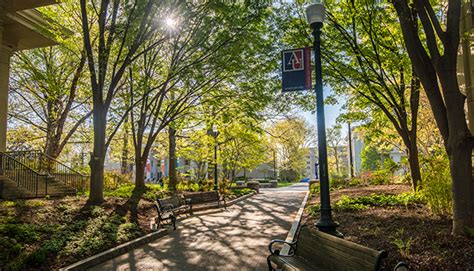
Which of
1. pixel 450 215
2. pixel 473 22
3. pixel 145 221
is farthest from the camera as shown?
pixel 145 221

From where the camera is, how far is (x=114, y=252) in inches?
295

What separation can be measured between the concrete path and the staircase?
7.84 meters

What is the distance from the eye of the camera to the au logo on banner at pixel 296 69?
7.11 m

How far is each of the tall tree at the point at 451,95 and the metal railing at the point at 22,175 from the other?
15654 mm

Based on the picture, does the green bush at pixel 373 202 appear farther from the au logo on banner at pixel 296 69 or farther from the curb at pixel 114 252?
the au logo on banner at pixel 296 69

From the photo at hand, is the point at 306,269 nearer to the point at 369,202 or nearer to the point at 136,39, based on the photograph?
the point at 369,202

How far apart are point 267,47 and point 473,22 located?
275 inches

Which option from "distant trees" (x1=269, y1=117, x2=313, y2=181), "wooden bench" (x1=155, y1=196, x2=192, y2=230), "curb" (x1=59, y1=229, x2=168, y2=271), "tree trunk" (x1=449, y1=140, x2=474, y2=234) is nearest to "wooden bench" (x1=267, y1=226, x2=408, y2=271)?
"tree trunk" (x1=449, y1=140, x2=474, y2=234)

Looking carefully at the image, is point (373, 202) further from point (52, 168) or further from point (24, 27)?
point (24, 27)

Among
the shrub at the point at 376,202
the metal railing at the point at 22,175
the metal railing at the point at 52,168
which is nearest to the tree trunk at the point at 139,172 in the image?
the metal railing at the point at 52,168

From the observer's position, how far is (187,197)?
14.6m

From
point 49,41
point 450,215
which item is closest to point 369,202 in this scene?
point 450,215

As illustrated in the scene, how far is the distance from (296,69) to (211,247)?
457 cm

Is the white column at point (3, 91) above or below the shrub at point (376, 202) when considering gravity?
above
